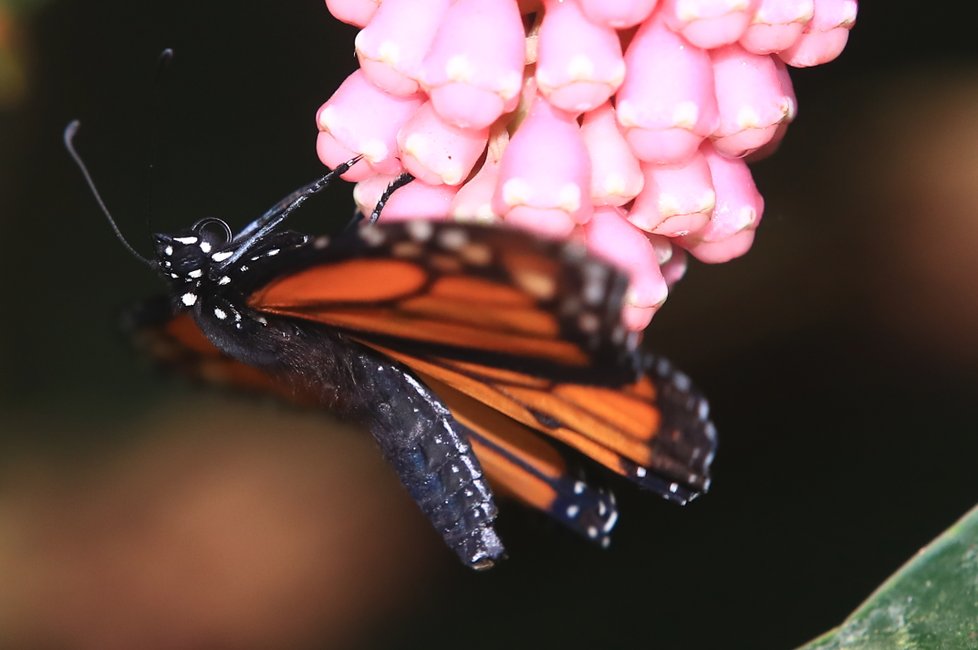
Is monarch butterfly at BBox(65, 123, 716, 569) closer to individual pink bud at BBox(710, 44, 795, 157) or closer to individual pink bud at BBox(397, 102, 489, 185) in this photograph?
individual pink bud at BBox(397, 102, 489, 185)

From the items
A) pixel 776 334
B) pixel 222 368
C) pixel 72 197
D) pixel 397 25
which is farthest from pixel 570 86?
pixel 72 197

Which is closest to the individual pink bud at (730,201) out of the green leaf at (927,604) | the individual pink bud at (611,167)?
the individual pink bud at (611,167)

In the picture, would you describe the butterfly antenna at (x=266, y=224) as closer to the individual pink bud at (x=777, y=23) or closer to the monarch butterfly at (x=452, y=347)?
the monarch butterfly at (x=452, y=347)

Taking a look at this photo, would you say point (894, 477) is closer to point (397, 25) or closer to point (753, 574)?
point (753, 574)

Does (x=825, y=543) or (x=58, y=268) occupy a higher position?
(x=58, y=268)

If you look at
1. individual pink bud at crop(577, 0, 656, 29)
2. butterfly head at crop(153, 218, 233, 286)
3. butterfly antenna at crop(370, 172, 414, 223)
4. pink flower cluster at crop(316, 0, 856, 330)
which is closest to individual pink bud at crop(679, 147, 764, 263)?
pink flower cluster at crop(316, 0, 856, 330)

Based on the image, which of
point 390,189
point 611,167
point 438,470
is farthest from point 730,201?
point 438,470
